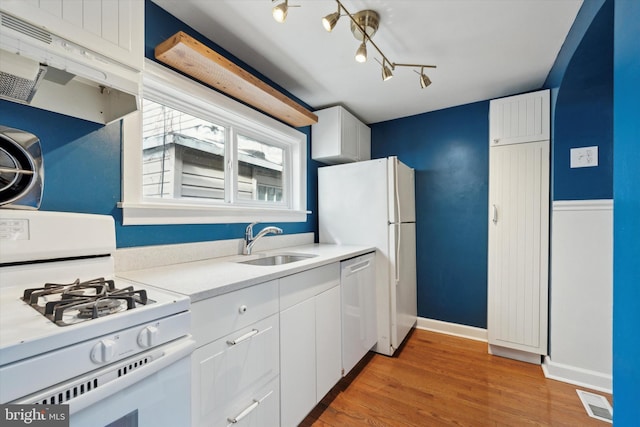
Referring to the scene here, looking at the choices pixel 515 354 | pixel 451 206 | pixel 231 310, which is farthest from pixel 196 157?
pixel 515 354

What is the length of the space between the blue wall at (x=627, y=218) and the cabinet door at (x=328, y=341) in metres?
1.22

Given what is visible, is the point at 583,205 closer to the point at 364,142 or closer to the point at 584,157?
the point at 584,157

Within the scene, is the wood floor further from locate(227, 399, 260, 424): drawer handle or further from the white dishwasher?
locate(227, 399, 260, 424): drawer handle

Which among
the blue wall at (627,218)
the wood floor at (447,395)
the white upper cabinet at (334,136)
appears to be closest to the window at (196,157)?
the white upper cabinet at (334,136)

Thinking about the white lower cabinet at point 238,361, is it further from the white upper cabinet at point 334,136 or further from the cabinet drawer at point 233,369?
the white upper cabinet at point 334,136

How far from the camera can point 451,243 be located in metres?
2.84

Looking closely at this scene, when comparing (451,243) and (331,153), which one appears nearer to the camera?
(331,153)

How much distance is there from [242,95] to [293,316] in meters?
1.46

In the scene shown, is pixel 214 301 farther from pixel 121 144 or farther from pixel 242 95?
pixel 242 95

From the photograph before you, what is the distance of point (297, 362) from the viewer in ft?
4.69

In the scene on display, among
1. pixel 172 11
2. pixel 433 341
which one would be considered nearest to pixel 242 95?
pixel 172 11

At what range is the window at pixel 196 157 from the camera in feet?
4.57

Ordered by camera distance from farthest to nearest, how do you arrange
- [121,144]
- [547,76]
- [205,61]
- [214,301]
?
[547,76], [205,61], [121,144], [214,301]

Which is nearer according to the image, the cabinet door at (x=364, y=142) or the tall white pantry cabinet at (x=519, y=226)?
the tall white pantry cabinet at (x=519, y=226)
